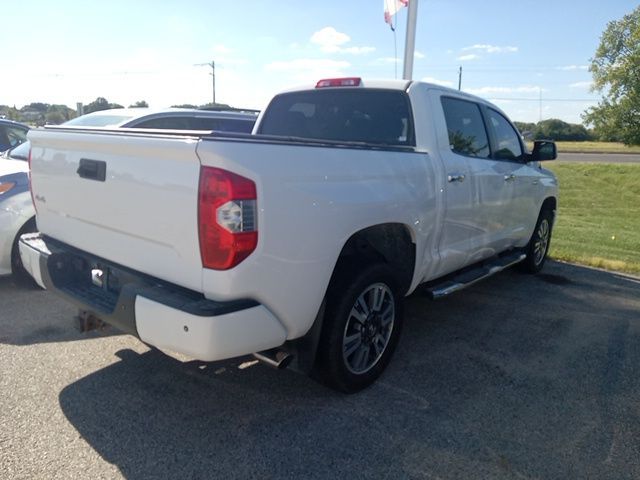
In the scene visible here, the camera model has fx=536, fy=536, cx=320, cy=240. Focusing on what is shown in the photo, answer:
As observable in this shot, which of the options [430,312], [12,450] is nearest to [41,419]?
[12,450]

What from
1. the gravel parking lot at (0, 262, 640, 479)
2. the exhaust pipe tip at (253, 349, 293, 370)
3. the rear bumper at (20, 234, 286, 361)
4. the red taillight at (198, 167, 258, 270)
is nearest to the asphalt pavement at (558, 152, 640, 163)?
the gravel parking lot at (0, 262, 640, 479)

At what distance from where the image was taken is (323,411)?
315cm

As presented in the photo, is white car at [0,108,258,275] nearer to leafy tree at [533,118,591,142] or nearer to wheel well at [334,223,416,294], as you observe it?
wheel well at [334,223,416,294]

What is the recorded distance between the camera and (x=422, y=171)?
12.0 ft

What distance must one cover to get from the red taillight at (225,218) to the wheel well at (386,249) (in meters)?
0.88

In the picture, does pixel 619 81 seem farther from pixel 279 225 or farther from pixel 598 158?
pixel 279 225

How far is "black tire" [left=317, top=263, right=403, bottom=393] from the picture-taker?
307 centimetres

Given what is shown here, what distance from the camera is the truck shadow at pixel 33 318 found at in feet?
13.3

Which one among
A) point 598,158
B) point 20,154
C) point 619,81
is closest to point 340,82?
point 20,154

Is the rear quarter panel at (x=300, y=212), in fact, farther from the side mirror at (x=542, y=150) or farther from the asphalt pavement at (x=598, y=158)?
the asphalt pavement at (x=598, y=158)

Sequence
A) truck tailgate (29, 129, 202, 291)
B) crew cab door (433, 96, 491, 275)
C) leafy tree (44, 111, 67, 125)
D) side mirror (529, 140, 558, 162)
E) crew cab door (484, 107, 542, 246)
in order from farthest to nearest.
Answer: leafy tree (44, 111, 67, 125), side mirror (529, 140, 558, 162), crew cab door (484, 107, 542, 246), crew cab door (433, 96, 491, 275), truck tailgate (29, 129, 202, 291)

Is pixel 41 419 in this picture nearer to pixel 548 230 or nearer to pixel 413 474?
pixel 413 474

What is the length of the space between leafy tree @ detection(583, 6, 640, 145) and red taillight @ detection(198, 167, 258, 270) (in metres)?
22.4

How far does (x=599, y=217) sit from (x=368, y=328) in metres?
14.6
